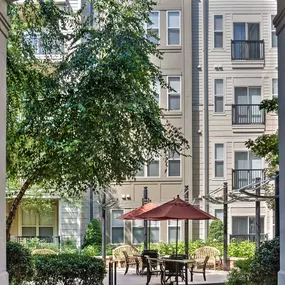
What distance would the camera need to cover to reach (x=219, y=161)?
24094mm

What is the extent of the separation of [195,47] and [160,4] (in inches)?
96.0

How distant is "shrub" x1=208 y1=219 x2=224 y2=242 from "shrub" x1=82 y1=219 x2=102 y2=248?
14.6 ft

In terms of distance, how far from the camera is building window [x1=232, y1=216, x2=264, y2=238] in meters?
23.8

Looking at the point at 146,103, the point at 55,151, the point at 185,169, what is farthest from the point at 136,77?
the point at 185,169

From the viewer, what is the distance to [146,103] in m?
13.0

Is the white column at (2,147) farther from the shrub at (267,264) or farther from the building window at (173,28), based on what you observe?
the building window at (173,28)

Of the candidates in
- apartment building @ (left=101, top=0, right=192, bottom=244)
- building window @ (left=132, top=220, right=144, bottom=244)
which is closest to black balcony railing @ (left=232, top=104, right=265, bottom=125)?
apartment building @ (left=101, top=0, right=192, bottom=244)

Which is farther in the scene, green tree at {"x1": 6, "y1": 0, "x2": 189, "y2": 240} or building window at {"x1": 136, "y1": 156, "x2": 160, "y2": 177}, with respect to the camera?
building window at {"x1": 136, "y1": 156, "x2": 160, "y2": 177}

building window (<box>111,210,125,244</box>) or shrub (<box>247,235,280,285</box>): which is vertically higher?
shrub (<box>247,235,280,285</box>)

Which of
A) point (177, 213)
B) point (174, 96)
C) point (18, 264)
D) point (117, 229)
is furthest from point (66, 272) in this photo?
point (174, 96)

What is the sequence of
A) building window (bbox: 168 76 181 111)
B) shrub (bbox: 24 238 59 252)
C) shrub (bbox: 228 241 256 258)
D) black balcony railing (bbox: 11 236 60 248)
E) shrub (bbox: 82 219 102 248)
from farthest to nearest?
building window (bbox: 168 76 181 111), shrub (bbox: 82 219 102 248), black balcony railing (bbox: 11 236 60 248), shrub (bbox: 24 238 59 252), shrub (bbox: 228 241 256 258)

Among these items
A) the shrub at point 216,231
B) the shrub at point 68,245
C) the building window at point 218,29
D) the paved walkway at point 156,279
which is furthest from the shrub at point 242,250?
the building window at point 218,29

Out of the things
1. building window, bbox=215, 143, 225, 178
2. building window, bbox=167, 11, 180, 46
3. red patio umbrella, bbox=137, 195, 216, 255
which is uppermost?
building window, bbox=167, 11, 180, 46

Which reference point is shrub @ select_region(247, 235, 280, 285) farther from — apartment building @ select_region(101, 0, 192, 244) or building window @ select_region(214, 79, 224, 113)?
building window @ select_region(214, 79, 224, 113)
